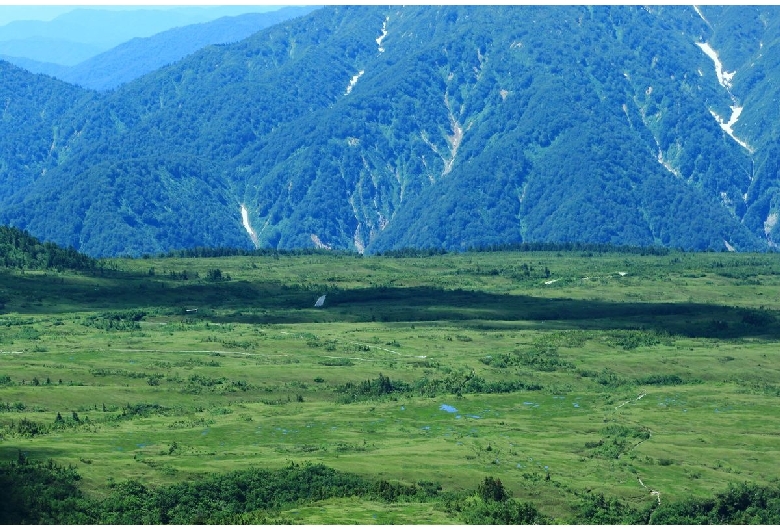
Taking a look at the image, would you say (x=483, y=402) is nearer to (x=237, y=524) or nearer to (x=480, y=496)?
(x=480, y=496)

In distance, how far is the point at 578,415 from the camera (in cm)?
19075

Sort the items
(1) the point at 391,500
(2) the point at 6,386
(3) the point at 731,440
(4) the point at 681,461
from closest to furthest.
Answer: (1) the point at 391,500, (4) the point at 681,461, (3) the point at 731,440, (2) the point at 6,386

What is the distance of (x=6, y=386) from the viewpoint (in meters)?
187

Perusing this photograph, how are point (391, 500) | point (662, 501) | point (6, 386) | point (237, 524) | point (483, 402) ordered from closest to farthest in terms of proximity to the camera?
point (237, 524)
point (391, 500)
point (662, 501)
point (6, 386)
point (483, 402)

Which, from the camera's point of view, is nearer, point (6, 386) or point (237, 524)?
point (237, 524)

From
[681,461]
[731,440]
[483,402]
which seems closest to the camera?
[681,461]

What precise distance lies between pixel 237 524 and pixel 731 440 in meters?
70.8

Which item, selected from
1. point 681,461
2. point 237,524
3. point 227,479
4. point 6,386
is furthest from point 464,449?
point 6,386

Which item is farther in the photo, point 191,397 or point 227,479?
point 191,397

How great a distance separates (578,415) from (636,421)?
308 inches

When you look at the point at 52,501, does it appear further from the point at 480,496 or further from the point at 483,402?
the point at 483,402

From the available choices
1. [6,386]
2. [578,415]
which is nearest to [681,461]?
[578,415]

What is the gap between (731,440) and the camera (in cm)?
17512

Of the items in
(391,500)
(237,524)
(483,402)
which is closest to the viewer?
(237,524)
